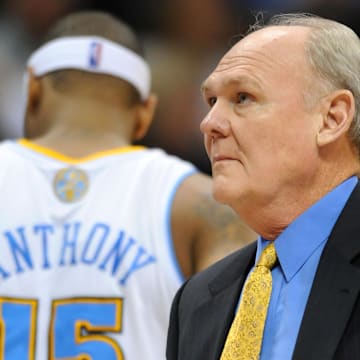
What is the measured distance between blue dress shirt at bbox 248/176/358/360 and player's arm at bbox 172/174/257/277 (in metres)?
1.29

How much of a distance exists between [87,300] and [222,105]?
145cm

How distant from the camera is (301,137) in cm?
247

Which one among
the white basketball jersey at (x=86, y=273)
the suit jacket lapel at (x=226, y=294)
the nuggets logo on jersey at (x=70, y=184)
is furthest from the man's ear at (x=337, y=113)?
the nuggets logo on jersey at (x=70, y=184)

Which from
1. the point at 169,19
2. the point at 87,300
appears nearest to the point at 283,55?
the point at 87,300

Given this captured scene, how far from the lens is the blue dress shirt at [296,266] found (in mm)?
2346

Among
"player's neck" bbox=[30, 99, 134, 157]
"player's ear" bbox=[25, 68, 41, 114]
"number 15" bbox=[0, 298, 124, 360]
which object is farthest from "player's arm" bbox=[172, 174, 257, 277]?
"player's ear" bbox=[25, 68, 41, 114]

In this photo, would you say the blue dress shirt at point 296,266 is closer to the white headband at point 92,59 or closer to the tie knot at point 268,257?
the tie knot at point 268,257

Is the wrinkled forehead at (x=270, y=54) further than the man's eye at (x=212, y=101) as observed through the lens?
No

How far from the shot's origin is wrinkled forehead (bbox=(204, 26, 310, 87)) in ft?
8.25

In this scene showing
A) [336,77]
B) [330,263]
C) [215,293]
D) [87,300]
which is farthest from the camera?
[87,300]

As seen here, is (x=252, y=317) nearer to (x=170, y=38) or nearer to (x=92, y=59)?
(x=92, y=59)

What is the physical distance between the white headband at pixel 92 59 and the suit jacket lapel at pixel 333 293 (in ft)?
6.74

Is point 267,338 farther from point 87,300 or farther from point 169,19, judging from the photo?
point 169,19

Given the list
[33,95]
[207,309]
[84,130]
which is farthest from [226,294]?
[33,95]
